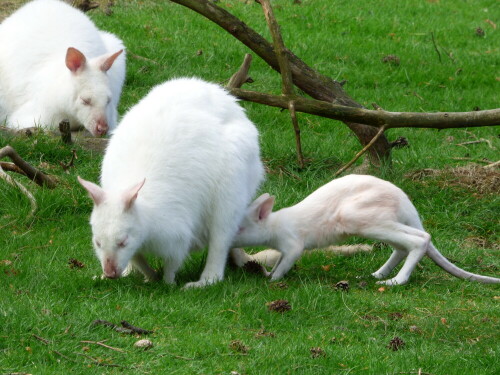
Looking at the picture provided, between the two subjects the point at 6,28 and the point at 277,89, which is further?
the point at 277,89

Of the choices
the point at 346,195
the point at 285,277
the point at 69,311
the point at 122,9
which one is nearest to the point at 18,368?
the point at 69,311

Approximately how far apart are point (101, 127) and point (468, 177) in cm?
295

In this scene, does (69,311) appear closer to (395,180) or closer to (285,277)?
(285,277)

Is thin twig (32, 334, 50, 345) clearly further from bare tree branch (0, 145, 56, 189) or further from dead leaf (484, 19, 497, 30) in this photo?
dead leaf (484, 19, 497, 30)

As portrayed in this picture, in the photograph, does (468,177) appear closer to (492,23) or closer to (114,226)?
(114,226)

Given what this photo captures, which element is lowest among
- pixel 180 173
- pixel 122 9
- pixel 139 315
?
pixel 122 9

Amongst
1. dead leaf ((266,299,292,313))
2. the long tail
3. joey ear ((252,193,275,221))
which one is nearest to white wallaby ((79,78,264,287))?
joey ear ((252,193,275,221))

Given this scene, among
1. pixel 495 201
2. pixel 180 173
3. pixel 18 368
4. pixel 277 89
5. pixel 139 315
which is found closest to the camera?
pixel 18 368

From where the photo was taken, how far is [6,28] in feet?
27.6

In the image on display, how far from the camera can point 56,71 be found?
25.8 feet

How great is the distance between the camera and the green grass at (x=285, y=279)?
4.25 m

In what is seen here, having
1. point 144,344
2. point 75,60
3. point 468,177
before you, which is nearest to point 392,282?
point 144,344

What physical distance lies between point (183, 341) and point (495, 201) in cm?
346

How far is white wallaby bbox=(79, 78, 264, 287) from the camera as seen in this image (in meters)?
5.03
